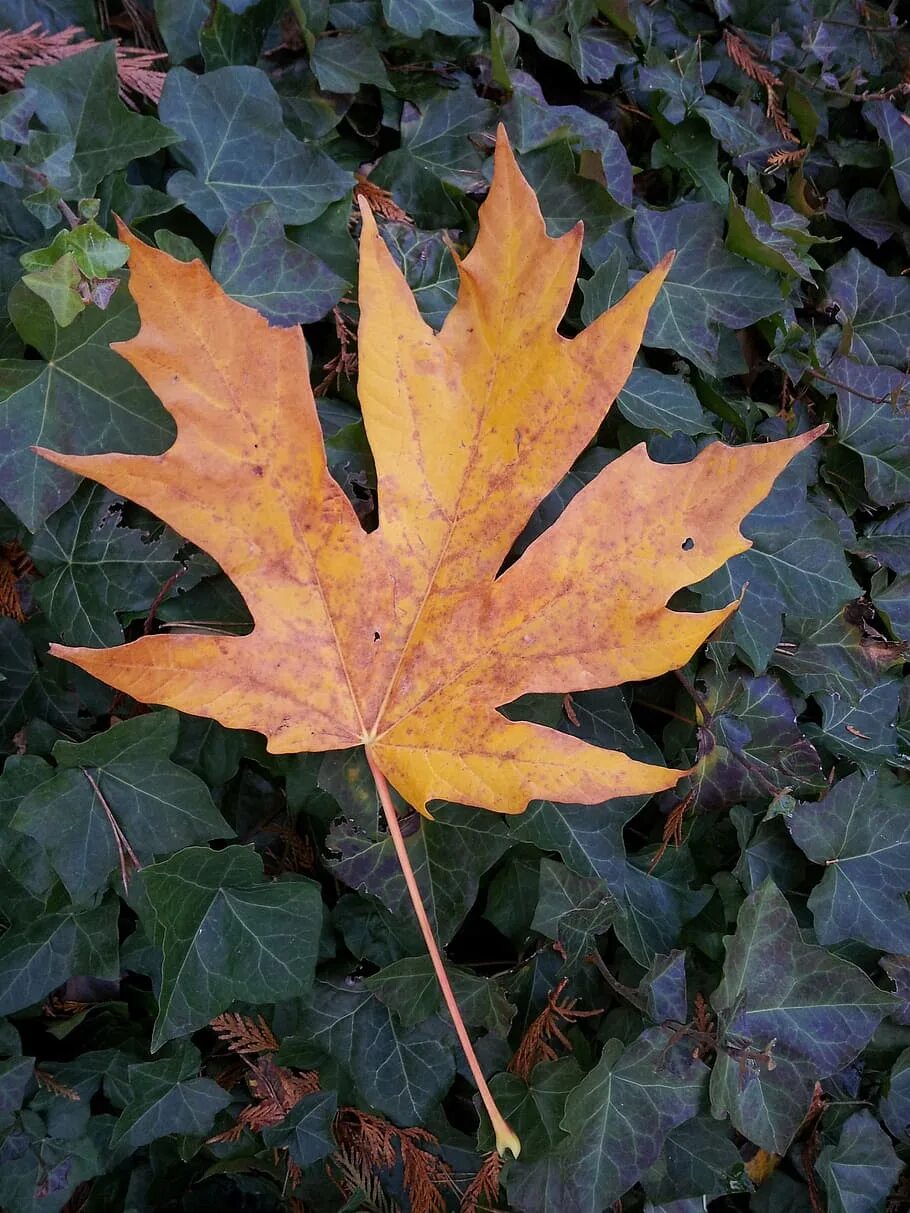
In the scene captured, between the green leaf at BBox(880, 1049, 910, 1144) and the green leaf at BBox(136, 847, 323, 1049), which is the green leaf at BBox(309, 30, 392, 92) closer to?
the green leaf at BBox(136, 847, 323, 1049)

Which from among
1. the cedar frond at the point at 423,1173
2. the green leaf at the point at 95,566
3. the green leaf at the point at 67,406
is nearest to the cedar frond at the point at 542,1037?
the cedar frond at the point at 423,1173

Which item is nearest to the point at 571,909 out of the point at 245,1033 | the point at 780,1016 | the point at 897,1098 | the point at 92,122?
the point at 780,1016

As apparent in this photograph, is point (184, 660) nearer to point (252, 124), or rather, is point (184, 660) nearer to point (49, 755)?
point (49, 755)

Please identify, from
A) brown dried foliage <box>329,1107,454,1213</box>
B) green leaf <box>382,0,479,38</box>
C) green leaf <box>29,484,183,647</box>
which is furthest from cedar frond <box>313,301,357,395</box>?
brown dried foliage <box>329,1107,454,1213</box>

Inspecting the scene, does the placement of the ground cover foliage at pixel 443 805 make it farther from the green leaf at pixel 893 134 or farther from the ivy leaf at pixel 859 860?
the green leaf at pixel 893 134

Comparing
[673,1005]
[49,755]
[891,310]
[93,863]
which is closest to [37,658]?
[49,755]

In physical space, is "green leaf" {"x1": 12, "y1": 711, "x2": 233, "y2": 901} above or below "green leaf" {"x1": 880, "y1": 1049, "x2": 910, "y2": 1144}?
above
